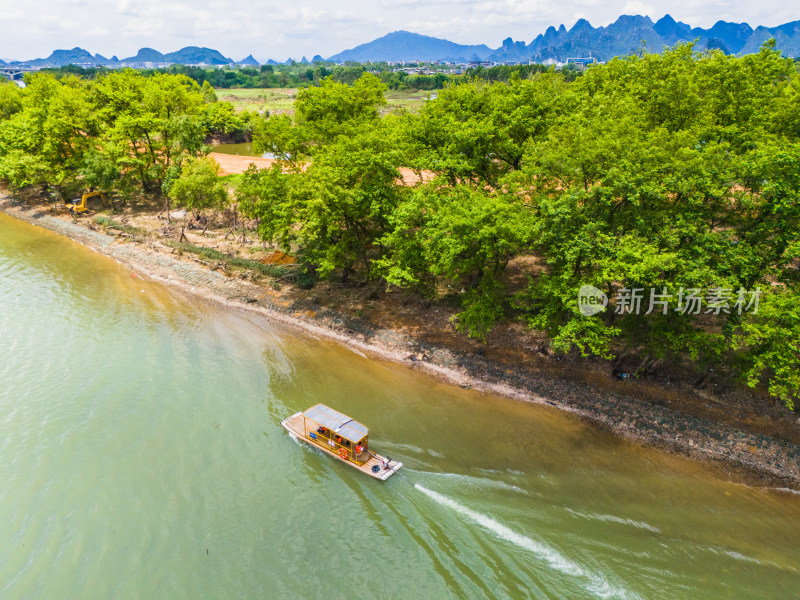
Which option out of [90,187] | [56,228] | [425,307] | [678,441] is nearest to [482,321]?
[425,307]

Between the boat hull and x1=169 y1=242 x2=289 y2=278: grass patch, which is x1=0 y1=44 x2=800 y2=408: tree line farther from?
the boat hull

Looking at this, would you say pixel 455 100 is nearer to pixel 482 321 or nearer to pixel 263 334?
pixel 482 321

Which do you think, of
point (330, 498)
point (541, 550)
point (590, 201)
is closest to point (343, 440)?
point (330, 498)

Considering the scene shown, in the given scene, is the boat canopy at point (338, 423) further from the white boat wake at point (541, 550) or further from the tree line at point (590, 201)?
the tree line at point (590, 201)

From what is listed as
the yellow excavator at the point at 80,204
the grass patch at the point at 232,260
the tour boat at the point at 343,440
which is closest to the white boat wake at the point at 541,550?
the tour boat at the point at 343,440

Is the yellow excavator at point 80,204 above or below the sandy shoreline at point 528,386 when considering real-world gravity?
above

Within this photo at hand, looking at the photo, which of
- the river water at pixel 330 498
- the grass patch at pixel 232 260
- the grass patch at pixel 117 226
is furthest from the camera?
the grass patch at pixel 117 226

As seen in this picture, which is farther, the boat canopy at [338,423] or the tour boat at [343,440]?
the boat canopy at [338,423]
